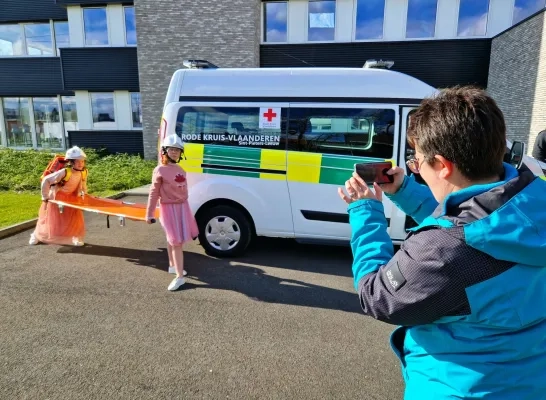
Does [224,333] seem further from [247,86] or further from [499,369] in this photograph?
[247,86]

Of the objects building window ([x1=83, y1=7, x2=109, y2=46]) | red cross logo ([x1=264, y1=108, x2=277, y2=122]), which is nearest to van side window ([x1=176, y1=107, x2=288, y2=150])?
red cross logo ([x1=264, y1=108, x2=277, y2=122])

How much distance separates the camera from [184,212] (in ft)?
14.5

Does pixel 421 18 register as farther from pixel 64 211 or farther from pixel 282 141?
pixel 64 211

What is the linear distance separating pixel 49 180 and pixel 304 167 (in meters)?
3.60

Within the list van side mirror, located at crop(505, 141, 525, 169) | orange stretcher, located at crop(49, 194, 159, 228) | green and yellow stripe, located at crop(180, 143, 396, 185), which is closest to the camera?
van side mirror, located at crop(505, 141, 525, 169)

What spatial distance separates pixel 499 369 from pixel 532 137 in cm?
1124

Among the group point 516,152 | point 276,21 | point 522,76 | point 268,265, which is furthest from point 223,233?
point 276,21

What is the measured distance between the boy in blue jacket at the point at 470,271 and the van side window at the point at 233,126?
3.85 meters

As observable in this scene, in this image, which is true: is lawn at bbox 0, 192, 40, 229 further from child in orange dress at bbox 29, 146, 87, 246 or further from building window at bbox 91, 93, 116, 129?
building window at bbox 91, 93, 116, 129

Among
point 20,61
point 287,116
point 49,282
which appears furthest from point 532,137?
point 20,61

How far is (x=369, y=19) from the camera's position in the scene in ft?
42.0

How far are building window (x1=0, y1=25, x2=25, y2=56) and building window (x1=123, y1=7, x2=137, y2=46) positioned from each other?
5.53 m

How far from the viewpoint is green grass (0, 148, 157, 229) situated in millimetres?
7858

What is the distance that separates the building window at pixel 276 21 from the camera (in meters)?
13.4
